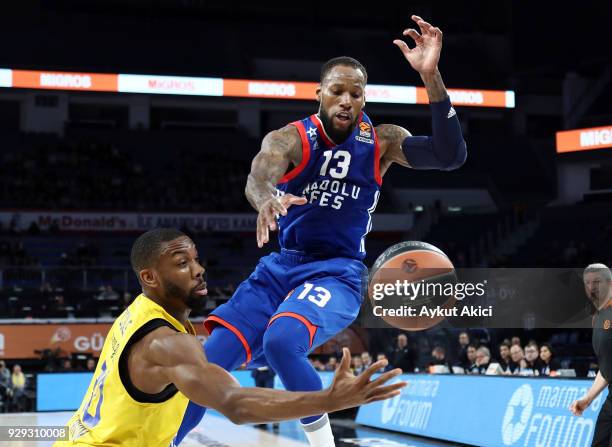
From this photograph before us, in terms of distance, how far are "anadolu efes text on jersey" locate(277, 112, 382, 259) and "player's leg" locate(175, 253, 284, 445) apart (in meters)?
0.29

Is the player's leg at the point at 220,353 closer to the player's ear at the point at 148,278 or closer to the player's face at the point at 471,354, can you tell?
the player's ear at the point at 148,278

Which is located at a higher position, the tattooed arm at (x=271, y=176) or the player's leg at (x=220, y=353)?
the tattooed arm at (x=271, y=176)

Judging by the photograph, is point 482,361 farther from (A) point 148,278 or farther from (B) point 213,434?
(A) point 148,278

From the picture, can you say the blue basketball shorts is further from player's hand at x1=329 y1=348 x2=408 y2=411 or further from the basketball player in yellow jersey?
player's hand at x1=329 y1=348 x2=408 y2=411

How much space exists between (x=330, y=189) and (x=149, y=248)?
62.7 inches

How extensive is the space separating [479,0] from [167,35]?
47.9ft

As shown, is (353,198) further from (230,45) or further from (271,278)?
(230,45)

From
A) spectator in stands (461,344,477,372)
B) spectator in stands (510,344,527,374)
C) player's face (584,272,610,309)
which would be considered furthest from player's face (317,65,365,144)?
spectator in stands (461,344,477,372)

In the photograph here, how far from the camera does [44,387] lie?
798 inches

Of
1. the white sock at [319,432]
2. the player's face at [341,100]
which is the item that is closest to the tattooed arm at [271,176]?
the player's face at [341,100]

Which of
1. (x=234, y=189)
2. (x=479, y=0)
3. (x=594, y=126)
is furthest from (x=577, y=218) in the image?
(x=479, y=0)

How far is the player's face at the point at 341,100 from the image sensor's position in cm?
539

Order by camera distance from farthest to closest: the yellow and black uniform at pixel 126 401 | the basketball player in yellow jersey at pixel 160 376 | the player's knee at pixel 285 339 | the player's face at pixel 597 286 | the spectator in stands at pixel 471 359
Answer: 1. the spectator in stands at pixel 471 359
2. the player's face at pixel 597 286
3. the player's knee at pixel 285 339
4. the yellow and black uniform at pixel 126 401
5. the basketball player in yellow jersey at pixel 160 376

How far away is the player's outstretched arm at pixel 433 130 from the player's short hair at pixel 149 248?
1.86m
